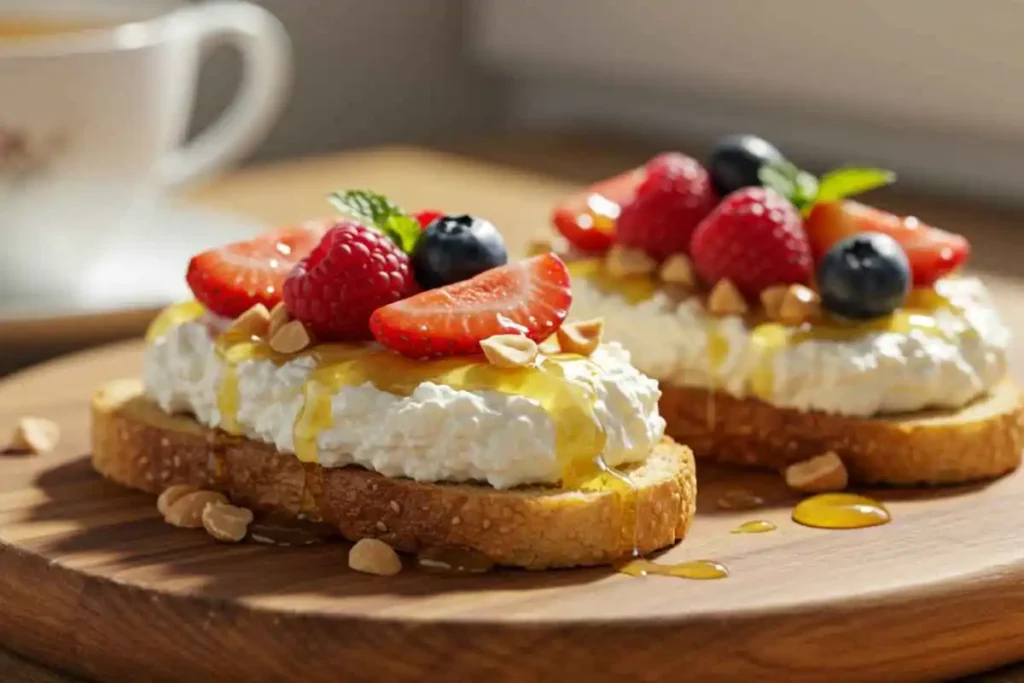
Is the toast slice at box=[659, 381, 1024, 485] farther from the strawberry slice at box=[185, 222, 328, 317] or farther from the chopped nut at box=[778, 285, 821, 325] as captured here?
the strawberry slice at box=[185, 222, 328, 317]

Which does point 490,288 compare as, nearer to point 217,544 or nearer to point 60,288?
point 217,544

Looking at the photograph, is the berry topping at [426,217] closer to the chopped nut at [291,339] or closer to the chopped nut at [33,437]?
the chopped nut at [291,339]

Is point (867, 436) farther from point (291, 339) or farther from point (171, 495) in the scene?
point (171, 495)

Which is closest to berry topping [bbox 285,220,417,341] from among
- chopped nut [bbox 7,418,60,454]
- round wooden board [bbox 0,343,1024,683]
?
round wooden board [bbox 0,343,1024,683]

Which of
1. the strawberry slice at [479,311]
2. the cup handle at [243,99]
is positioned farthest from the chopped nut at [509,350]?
the cup handle at [243,99]

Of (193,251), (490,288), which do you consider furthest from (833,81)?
(490,288)
